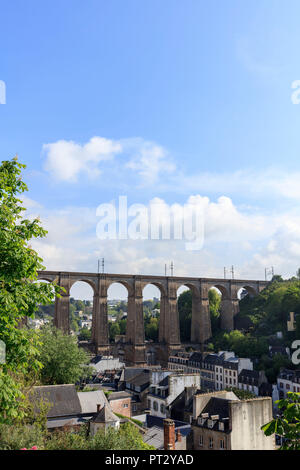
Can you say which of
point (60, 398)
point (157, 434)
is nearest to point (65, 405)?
point (60, 398)

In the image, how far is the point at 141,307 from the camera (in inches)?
2640

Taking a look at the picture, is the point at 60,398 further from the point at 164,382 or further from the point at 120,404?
the point at 164,382

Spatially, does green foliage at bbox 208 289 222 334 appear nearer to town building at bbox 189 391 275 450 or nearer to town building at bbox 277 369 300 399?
town building at bbox 277 369 300 399

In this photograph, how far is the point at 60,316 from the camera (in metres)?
59.8

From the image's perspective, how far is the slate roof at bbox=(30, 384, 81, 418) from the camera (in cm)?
2453

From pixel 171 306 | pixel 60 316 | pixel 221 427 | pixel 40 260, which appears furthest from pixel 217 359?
pixel 40 260

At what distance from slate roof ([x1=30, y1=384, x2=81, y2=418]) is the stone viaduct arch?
3246 cm

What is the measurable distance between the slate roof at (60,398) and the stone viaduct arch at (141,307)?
32461mm

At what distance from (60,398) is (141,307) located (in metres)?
41.7

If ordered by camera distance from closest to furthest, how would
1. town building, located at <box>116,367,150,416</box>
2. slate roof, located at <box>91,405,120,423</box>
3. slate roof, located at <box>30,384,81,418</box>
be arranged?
slate roof, located at <box>91,405,120,423</box>
slate roof, located at <box>30,384,81,418</box>
town building, located at <box>116,367,150,416</box>

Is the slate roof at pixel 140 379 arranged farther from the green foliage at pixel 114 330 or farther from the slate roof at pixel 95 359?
the green foliage at pixel 114 330

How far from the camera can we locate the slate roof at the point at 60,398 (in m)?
24.5

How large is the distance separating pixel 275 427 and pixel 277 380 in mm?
47521

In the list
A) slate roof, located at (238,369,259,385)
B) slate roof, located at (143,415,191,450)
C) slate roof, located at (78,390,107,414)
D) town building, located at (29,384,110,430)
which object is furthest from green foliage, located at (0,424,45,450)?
slate roof, located at (238,369,259,385)
